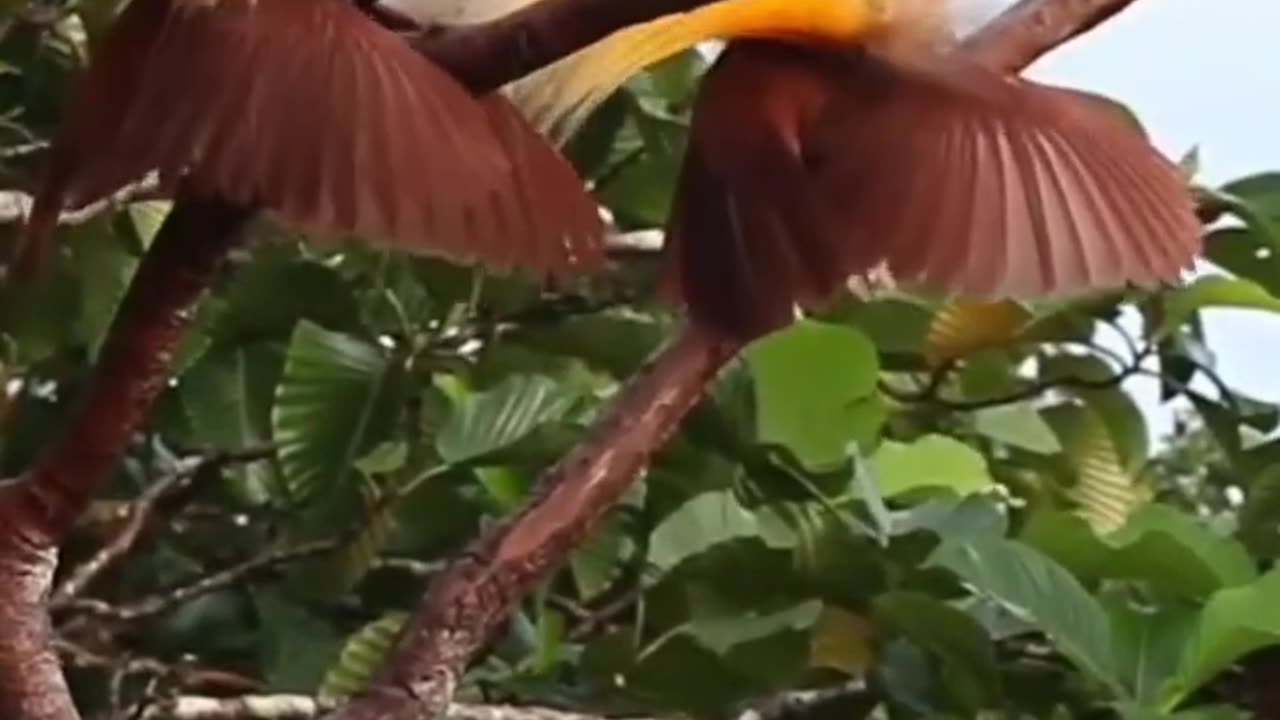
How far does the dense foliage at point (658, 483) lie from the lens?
1.78 feet

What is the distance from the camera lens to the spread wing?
325 mm

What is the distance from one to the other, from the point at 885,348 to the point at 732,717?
0.19 m

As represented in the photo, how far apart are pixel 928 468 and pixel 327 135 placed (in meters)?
0.40

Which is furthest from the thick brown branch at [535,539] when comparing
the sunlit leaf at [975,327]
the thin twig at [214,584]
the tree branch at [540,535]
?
the sunlit leaf at [975,327]

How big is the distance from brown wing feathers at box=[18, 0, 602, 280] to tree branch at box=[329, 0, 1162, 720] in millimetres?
75

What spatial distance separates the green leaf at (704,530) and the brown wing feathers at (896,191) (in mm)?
251

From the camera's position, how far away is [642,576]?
622 millimetres

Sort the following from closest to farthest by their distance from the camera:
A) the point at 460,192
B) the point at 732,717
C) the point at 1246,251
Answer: the point at 460,192 < the point at 732,717 < the point at 1246,251

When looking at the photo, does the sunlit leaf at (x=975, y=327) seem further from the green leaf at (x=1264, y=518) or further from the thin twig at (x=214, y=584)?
the thin twig at (x=214, y=584)

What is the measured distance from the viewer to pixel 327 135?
271 millimetres

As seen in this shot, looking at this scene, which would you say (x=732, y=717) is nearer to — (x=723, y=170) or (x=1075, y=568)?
(x=1075, y=568)

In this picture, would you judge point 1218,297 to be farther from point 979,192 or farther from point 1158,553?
point 979,192

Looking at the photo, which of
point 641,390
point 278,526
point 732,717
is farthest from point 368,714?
point 278,526

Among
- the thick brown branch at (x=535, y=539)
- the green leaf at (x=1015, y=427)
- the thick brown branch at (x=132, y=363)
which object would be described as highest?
the thick brown branch at (x=132, y=363)
